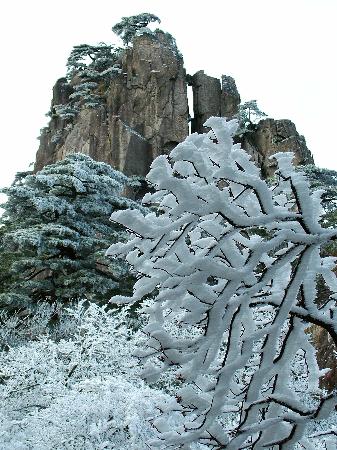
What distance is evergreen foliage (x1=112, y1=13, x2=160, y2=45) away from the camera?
4094 cm

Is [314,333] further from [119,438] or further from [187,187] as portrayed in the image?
[187,187]

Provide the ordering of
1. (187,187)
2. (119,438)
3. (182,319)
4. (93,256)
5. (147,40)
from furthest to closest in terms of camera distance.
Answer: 1. (147,40)
2. (93,256)
3. (119,438)
4. (182,319)
5. (187,187)

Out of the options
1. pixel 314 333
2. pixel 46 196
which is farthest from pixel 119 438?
pixel 46 196

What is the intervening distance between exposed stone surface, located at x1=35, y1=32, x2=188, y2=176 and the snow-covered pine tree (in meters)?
12.1

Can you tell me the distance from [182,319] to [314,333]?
10210 mm

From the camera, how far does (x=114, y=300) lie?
7.24 feet

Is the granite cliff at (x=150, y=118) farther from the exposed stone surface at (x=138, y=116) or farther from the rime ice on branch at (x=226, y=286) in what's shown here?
the rime ice on branch at (x=226, y=286)

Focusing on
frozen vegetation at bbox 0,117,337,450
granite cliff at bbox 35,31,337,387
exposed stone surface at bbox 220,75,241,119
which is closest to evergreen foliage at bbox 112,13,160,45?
granite cliff at bbox 35,31,337,387

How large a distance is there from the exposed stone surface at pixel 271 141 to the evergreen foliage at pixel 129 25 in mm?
15056

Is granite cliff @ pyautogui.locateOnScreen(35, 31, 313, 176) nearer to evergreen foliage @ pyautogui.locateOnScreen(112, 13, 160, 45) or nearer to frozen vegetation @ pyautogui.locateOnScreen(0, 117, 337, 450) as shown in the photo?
evergreen foliage @ pyautogui.locateOnScreen(112, 13, 160, 45)

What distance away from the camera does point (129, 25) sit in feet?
136

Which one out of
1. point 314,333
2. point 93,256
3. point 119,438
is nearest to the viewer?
point 119,438

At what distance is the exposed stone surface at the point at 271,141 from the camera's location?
31594 millimetres

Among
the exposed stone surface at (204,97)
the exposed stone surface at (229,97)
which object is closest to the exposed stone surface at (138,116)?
the exposed stone surface at (204,97)
